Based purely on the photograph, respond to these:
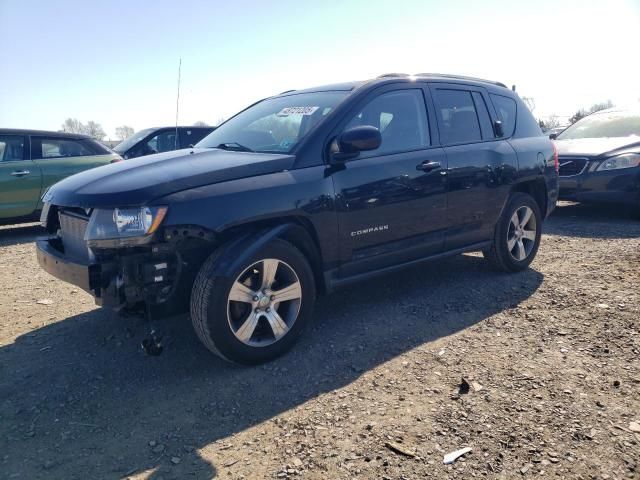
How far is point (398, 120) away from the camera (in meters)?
4.00

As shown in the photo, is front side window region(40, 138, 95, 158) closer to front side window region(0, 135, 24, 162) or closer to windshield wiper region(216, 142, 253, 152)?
front side window region(0, 135, 24, 162)

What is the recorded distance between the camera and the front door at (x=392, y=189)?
3568 mm

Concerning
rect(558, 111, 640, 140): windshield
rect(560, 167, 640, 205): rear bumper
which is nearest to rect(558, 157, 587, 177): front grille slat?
rect(560, 167, 640, 205): rear bumper

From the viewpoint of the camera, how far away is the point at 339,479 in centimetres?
217

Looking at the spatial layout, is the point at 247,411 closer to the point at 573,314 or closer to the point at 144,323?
the point at 144,323

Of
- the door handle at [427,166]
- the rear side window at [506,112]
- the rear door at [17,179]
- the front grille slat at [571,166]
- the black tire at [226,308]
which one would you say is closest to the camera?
the black tire at [226,308]

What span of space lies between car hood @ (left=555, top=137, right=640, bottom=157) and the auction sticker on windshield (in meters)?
5.52

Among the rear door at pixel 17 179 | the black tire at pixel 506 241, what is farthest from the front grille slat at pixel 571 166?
the rear door at pixel 17 179

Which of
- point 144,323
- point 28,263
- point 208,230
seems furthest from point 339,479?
point 28,263

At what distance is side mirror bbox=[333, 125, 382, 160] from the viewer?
336 centimetres

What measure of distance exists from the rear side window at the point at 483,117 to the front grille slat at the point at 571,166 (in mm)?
3620

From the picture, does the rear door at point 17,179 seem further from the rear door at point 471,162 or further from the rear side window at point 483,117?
the rear side window at point 483,117

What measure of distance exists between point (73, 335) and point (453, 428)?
2789mm

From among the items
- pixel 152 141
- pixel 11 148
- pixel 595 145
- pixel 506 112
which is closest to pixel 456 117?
pixel 506 112
